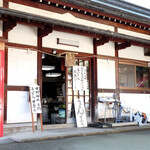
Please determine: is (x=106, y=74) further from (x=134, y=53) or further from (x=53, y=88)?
(x=53, y=88)

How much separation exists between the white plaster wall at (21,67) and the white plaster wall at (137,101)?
435 cm

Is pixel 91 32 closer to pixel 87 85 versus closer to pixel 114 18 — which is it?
pixel 114 18

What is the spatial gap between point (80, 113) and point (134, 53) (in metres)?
4.14

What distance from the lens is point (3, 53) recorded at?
661 cm

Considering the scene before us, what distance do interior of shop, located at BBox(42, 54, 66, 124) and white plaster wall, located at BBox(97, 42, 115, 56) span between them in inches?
70.9

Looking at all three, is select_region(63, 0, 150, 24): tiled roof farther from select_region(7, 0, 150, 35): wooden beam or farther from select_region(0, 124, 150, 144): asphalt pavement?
select_region(0, 124, 150, 144): asphalt pavement

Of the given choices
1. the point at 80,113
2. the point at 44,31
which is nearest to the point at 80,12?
the point at 44,31

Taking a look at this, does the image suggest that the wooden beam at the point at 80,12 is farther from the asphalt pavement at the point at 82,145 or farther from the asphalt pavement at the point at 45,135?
the asphalt pavement at the point at 82,145

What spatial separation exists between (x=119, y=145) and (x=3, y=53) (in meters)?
4.14

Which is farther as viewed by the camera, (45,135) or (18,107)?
(18,107)

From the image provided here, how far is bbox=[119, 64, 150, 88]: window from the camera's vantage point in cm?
1022

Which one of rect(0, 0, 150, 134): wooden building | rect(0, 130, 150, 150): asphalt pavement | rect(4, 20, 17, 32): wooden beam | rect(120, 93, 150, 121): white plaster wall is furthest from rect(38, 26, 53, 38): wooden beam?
rect(120, 93, 150, 121): white plaster wall

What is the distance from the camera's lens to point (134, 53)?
10711 mm

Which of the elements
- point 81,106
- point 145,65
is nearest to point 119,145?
point 81,106
